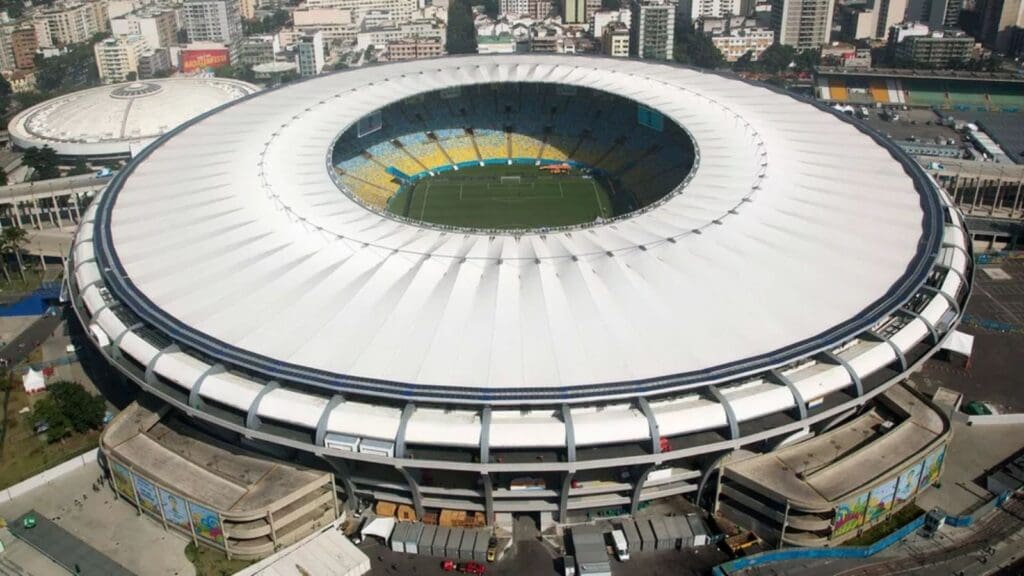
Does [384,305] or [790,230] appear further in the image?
[790,230]

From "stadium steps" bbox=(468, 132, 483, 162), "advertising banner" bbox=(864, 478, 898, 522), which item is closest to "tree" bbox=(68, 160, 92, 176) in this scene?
"stadium steps" bbox=(468, 132, 483, 162)

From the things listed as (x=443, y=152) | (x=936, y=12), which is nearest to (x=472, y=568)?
(x=443, y=152)

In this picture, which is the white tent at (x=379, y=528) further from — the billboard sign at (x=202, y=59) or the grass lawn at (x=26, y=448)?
the billboard sign at (x=202, y=59)

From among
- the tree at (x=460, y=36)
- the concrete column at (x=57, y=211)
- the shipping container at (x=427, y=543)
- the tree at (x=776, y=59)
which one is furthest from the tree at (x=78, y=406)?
the tree at (x=776, y=59)

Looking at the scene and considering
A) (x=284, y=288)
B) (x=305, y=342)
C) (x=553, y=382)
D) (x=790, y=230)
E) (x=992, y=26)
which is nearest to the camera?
(x=553, y=382)

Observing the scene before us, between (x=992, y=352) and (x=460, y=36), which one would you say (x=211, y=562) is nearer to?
(x=992, y=352)

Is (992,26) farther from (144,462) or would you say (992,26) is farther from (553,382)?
(144,462)

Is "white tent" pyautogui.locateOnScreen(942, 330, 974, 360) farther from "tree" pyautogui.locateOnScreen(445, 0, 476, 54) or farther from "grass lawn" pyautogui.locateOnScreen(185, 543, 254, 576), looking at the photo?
"tree" pyautogui.locateOnScreen(445, 0, 476, 54)

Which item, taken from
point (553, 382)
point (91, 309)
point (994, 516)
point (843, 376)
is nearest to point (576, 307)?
point (553, 382)
